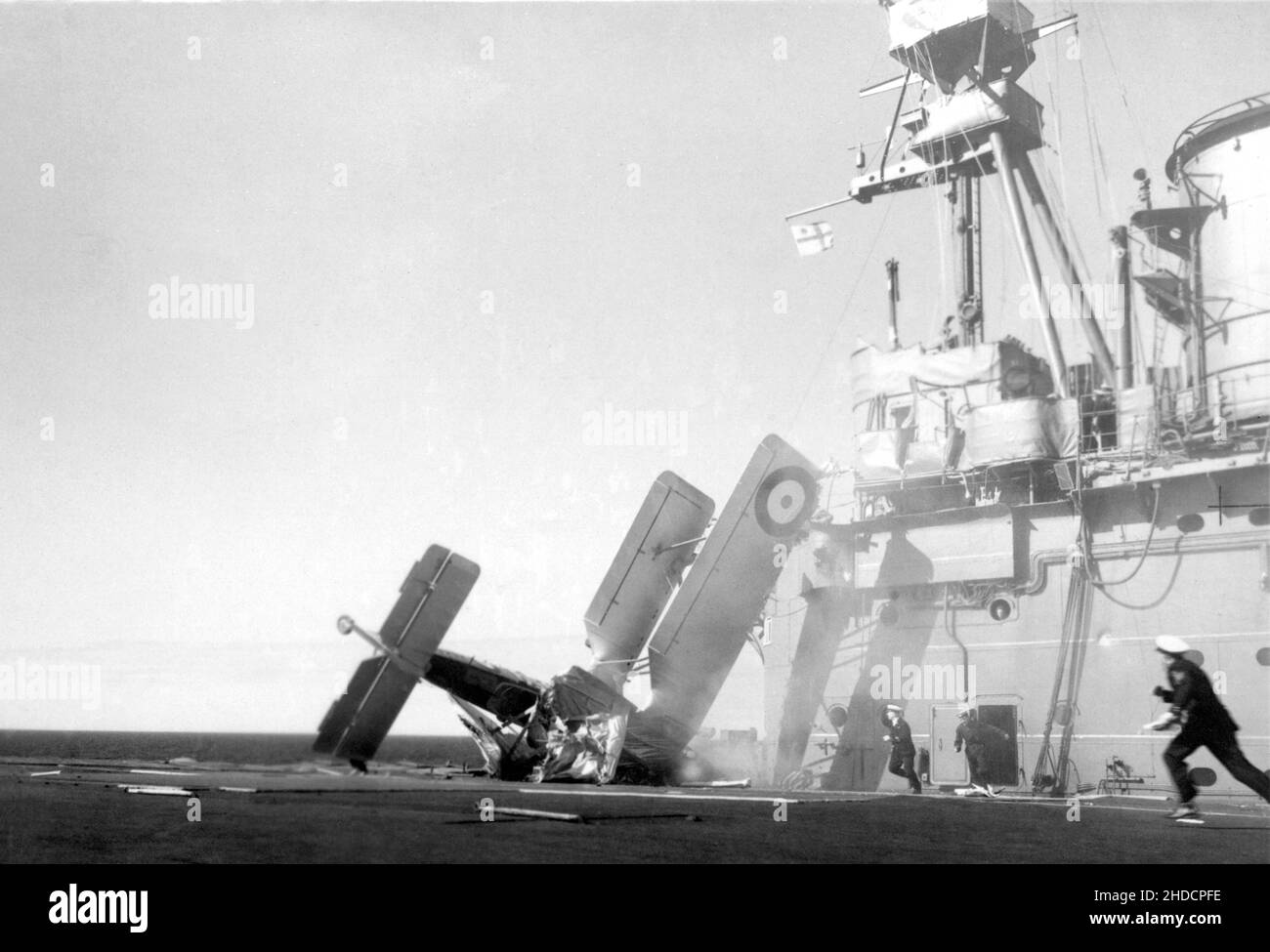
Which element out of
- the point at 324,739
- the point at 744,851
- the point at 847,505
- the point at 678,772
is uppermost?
the point at 847,505

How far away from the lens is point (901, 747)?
15.6m

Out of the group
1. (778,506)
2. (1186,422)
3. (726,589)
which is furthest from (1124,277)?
(726,589)

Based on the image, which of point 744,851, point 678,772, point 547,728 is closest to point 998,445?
point 678,772

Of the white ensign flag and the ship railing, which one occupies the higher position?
the white ensign flag

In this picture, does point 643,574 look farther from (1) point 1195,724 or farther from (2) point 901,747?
(1) point 1195,724

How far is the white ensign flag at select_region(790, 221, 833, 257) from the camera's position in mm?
23750

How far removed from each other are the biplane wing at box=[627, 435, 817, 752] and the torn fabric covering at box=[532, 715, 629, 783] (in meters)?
1.65

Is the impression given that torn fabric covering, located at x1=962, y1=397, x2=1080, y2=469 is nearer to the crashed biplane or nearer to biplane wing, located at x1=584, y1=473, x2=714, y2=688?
the crashed biplane

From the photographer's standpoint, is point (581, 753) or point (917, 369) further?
point (917, 369)

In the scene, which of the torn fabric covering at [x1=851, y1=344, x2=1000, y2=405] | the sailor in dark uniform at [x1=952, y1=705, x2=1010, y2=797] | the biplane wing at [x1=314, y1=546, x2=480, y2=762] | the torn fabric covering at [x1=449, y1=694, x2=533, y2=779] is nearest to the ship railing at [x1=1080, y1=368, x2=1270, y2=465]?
the torn fabric covering at [x1=851, y1=344, x2=1000, y2=405]

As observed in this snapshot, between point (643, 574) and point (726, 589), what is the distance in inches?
49.5
